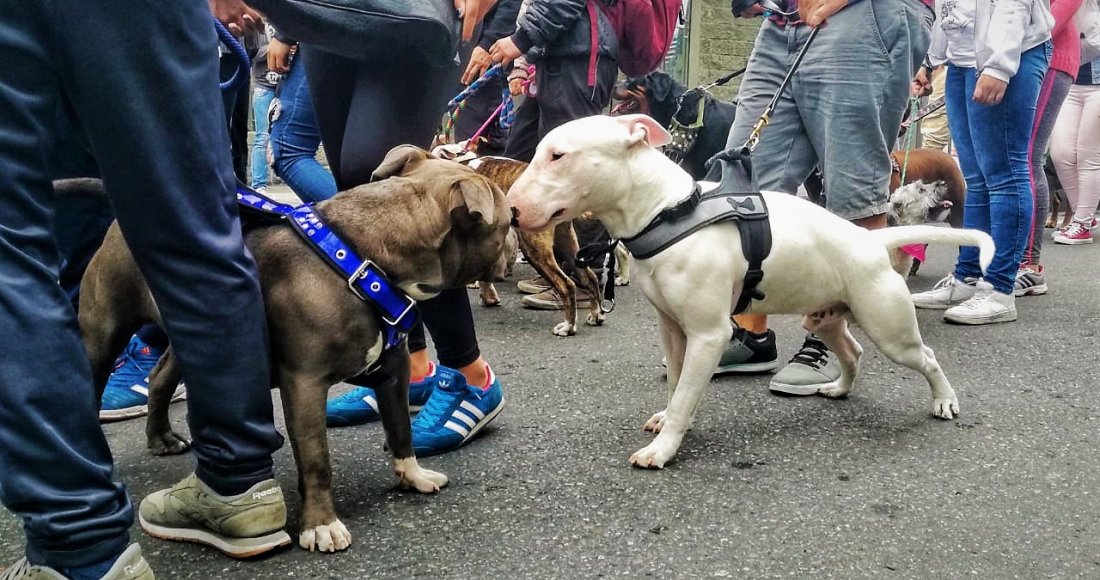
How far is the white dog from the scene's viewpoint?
8.34 feet

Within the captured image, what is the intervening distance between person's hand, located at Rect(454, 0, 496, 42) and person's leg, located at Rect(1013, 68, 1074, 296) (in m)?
3.72

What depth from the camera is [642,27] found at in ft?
15.6

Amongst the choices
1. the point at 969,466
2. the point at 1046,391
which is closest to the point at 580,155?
the point at 969,466

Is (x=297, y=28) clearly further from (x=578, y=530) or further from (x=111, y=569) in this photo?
(x=578, y=530)

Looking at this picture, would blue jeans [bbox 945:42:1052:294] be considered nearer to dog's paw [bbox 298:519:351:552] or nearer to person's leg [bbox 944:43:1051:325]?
person's leg [bbox 944:43:1051:325]

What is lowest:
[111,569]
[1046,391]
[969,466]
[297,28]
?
[1046,391]

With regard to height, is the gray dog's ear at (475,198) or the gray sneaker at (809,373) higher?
the gray dog's ear at (475,198)

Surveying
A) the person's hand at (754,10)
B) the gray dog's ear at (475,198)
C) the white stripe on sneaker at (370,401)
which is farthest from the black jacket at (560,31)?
the gray dog's ear at (475,198)

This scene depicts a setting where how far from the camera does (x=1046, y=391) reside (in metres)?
3.33

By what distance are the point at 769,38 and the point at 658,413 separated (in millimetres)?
1803

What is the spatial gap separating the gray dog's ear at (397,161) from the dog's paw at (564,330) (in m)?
2.38

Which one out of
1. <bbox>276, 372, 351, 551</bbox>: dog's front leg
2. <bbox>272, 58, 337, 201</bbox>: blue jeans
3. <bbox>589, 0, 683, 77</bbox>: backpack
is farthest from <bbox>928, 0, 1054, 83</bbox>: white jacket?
<bbox>276, 372, 351, 551</bbox>: dog's front leg

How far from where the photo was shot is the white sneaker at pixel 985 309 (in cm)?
454

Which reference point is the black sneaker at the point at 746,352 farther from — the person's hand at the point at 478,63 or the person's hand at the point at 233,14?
the person's hand at the point at 478,63
